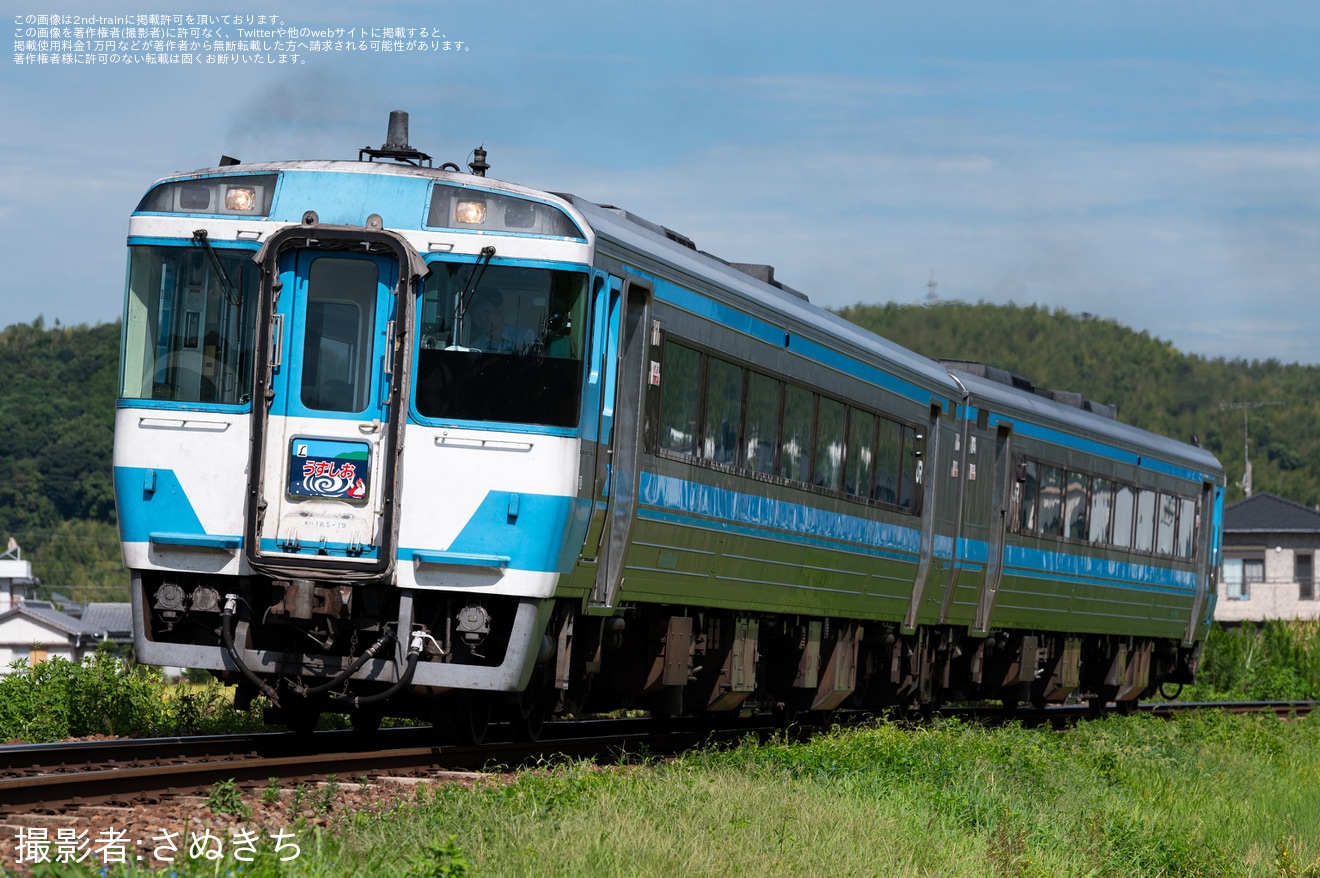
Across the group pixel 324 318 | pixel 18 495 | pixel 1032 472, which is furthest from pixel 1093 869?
pixel 18 495

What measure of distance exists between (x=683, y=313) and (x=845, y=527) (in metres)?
3.95

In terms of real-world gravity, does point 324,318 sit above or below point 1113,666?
above

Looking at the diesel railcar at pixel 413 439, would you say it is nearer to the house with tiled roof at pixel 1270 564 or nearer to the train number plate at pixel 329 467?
the train number plate at pixel 329 467

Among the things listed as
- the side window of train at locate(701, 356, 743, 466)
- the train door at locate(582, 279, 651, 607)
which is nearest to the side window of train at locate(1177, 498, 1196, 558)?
the side window of train at locate(701, 356, 743, 466)

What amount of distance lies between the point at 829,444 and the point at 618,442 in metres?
4.20

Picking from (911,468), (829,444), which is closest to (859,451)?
(829,444)

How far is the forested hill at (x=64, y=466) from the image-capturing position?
304 ft

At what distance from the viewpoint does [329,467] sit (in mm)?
10375

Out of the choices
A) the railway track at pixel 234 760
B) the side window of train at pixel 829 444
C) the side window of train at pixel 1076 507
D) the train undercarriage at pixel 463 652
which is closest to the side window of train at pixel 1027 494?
the side window of train at pixel 1076 507

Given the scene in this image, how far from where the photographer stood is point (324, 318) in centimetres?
1055

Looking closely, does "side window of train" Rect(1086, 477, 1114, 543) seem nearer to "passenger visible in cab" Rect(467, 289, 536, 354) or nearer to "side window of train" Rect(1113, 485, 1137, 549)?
"side window of train" Rect(1113, 485, 1137, 549)

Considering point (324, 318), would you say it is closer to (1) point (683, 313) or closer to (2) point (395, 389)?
(2) point (395, 389)

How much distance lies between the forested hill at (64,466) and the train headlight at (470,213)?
8156 cm

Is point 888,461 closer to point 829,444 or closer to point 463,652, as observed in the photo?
point 829,444
